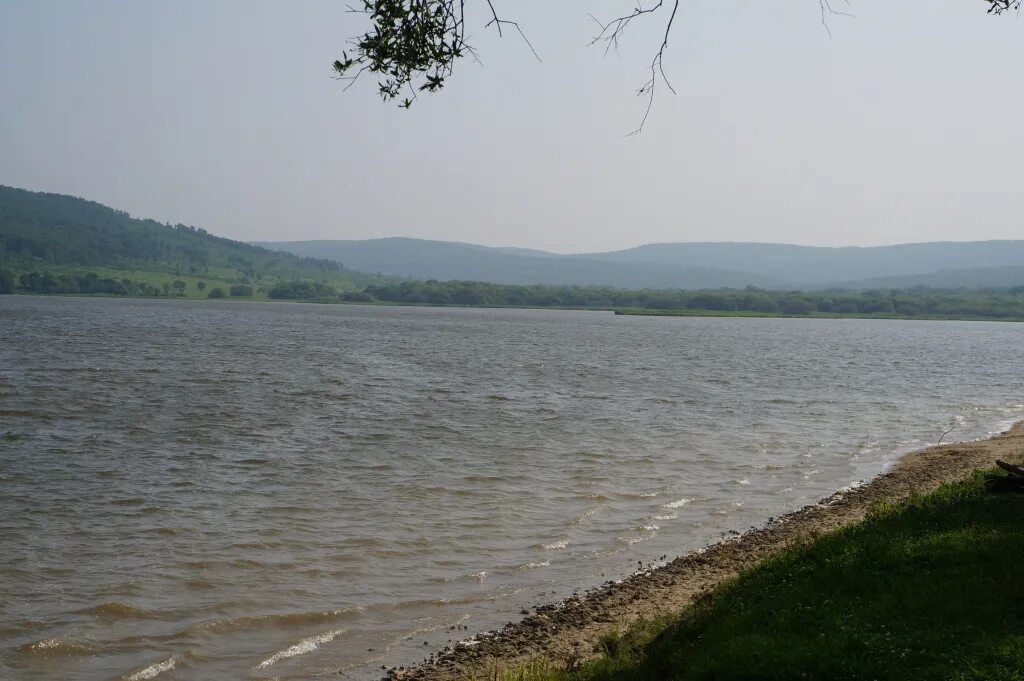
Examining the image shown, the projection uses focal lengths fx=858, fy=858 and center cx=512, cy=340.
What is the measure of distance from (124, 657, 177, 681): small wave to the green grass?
4.76 m

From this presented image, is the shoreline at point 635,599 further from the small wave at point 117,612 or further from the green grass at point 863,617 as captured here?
the small wave at point 117,612

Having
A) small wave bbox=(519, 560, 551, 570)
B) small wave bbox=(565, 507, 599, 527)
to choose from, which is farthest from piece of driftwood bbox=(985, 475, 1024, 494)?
small wave bbox=(565, 507, 599, 527)

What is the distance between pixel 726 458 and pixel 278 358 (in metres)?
46.3

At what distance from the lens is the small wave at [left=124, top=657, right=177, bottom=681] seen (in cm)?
1127

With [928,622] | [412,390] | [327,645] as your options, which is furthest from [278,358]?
[928,622]

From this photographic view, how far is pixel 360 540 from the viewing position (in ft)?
57.5

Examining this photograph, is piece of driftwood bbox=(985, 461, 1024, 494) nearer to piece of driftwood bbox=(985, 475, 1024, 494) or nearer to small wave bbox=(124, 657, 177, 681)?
piece of driftwood bbox=(985, 475, 1024, 494)

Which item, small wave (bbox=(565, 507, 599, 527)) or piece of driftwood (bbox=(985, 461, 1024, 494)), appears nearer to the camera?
piece of driftwood (bbox=(985, 461, 1024, 494))

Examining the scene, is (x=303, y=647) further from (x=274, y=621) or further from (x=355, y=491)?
(x=355, y=491)

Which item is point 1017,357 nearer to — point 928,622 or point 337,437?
point 337,437

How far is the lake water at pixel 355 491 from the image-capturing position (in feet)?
42.7

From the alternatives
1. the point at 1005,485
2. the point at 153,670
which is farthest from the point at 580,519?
the point at 153,670

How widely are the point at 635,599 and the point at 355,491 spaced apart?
10.1 meters

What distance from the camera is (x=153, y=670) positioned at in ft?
37.6
